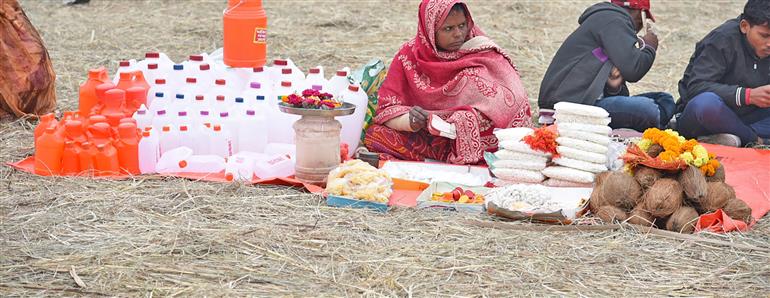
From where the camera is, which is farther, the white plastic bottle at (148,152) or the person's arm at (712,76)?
the person's arm at (712,76)

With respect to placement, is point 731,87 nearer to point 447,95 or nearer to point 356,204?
point 447,95

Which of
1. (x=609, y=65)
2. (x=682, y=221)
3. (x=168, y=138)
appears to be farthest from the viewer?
(x=609, y=65)

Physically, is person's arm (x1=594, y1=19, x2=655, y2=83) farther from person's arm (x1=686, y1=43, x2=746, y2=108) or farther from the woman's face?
the woman's face

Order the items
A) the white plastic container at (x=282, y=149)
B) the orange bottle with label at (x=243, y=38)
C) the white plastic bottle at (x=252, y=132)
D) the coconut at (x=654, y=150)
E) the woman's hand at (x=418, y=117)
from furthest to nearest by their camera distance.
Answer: the orange bottle with label at (x=243, y=38) < the woman's hand at (x=418, y=117) < the white plastic bottle at (x=252, y=132) < the white plastic container at (x=282, y=149) < the coconut at (x=654, y=150)

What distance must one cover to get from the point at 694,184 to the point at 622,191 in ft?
1.09

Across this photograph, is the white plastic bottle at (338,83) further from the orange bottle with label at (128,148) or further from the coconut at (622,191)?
the coconut at (622,191)

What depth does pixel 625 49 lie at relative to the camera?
6148 mm

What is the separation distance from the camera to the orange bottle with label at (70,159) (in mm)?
5309

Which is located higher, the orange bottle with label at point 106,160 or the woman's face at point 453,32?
the woman's face at point 453,32

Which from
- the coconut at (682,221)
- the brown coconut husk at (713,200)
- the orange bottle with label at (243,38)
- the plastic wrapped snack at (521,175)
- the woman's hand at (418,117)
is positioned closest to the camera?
the coconut at (682,221)

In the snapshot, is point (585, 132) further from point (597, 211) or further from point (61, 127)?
point (61, 127)

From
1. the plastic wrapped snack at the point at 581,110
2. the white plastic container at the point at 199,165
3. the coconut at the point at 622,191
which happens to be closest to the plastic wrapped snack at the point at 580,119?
the plastic wrapped snack at the point at 581,110

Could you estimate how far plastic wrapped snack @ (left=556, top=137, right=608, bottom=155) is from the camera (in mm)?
5242

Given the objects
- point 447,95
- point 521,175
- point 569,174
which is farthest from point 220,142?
point 569,174
